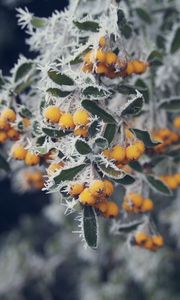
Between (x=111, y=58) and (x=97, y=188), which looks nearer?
(x=97, y=188)

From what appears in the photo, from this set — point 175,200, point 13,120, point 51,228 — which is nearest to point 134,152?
point 13,120

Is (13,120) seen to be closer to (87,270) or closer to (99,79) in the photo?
(99,79)

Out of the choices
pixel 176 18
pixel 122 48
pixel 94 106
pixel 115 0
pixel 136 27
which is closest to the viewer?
pixel 94 106

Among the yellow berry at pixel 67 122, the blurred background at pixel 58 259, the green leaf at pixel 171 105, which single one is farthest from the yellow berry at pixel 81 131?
the blurred background at pixel 58 259

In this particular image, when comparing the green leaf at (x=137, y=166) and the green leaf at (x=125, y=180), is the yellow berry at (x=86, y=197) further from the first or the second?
the green leaf at (x=137, y=166)

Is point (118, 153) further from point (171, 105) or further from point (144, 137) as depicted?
point (171, 105)

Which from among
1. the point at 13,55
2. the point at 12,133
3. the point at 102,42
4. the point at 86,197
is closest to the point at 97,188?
the point at 86,197
